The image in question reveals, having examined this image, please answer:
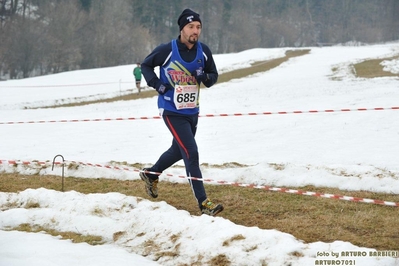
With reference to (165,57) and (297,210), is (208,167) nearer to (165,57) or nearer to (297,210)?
(297,210)

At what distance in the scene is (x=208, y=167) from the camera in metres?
8.84

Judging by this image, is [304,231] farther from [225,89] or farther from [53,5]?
[53,5]

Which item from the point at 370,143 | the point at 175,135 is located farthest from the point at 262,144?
the point at 175,135

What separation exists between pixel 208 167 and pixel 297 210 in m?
2.97

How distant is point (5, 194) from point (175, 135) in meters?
2.78

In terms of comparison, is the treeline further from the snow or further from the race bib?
the race bib

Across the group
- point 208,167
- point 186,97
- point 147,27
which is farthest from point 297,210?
point 147,27

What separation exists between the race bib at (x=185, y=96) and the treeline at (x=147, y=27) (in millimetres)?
59262

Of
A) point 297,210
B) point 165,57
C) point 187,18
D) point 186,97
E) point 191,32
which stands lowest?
point 297,210

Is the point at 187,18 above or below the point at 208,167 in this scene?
above

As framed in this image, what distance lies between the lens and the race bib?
19.9ft

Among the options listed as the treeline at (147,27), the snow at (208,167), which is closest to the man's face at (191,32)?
the snow at (208,167)

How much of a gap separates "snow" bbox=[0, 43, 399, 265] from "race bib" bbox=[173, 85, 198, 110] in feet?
4.11

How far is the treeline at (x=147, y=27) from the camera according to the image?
63.8 metres
